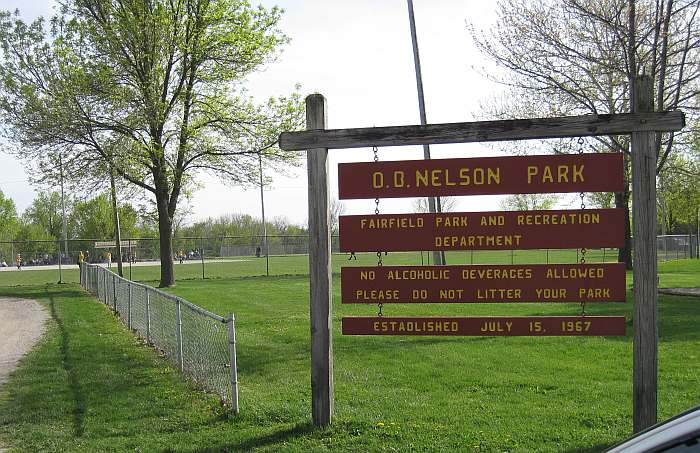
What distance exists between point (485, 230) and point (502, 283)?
0.51 metres

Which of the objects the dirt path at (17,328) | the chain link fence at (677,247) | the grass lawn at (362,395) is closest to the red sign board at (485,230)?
the grass lawn at (362,395)

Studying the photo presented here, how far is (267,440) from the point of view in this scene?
639 centimetres

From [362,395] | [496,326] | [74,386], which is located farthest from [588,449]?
[74,386]

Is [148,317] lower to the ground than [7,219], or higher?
lower

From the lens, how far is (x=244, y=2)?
28016mm

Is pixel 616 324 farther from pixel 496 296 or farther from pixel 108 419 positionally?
pixel 108 419

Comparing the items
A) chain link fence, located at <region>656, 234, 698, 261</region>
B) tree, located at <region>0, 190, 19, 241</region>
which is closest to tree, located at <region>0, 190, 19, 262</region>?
tree, located at <region>0, 190, 19, 241</region>

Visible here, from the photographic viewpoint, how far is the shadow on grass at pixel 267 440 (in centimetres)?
618

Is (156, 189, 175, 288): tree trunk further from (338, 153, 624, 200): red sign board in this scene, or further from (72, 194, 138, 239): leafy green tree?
(72, 194, 138, 239): leafy green tree

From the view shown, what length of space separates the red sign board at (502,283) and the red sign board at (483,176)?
698 millimetres

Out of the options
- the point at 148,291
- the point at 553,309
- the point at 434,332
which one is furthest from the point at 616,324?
the point at 553,309

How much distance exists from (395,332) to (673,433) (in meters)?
4.90

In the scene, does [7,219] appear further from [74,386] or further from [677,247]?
[74,386]

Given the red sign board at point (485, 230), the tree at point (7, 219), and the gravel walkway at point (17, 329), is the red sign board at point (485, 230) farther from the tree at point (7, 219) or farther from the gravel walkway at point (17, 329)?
the tree at point (7, 219)
